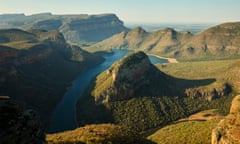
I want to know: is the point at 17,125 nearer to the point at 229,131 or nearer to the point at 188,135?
the point at 229,131

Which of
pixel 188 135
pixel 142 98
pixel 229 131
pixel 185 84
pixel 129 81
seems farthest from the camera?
pixel 185 84

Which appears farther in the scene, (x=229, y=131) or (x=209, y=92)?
(x=209, y=92)

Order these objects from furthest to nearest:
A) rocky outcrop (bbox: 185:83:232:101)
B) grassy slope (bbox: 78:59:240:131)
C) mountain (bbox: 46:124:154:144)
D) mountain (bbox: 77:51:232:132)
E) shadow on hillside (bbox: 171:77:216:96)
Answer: shadow on hillside (bbox: 171:77:216:96), rocky outcrop (bbox: 185:83:232:101), mountain (bbox: 77:51:232:132), grassy slope (bbox: 78:59:240:131), mountain (bbox: 46:124:154:144)

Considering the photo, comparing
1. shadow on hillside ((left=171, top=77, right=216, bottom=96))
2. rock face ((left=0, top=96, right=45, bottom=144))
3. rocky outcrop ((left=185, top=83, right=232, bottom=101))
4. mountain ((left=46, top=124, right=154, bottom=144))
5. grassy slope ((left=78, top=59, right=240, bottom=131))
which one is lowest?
grassy slope ((left=78, top=59, right=240, bottom=131))

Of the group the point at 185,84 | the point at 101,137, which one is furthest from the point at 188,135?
the point at 185,84

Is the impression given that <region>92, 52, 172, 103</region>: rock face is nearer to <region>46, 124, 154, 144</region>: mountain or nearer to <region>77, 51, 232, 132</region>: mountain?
<region>77, 51, 232, 132</region>: mountain

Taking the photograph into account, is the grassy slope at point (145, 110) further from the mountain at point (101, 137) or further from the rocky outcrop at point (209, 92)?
the mountain at point (101, 137)

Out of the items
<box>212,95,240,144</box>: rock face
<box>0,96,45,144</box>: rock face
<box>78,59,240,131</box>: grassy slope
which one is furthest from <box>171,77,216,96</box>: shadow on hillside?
<box>0,96,45,144</box>: rock face

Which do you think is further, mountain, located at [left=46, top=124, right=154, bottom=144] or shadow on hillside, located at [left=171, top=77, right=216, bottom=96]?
shadow on hillside, located at [left=171, top=77, right=216, bottom=96]
